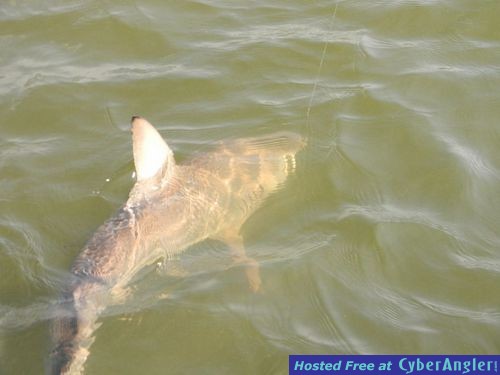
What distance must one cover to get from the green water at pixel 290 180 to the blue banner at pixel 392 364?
7 cm

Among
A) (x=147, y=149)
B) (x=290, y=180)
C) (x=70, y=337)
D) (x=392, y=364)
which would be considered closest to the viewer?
(x=70, y=337)

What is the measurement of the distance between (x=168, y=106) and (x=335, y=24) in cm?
227

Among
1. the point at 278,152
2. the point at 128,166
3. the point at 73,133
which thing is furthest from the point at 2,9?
the point at 278,152

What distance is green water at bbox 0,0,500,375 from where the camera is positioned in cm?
443

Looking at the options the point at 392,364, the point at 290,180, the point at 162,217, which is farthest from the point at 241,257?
the point at 392,364

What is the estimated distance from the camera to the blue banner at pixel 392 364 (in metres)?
4.18

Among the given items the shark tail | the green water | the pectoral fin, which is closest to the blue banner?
the green water

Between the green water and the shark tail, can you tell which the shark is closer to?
the shark tail

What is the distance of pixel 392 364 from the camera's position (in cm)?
422

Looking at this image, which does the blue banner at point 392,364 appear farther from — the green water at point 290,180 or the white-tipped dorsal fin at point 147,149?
the white-tipped dorsal fin at point 147,149

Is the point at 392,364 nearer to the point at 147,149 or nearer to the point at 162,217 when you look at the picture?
the point at 162,217

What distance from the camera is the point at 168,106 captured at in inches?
264

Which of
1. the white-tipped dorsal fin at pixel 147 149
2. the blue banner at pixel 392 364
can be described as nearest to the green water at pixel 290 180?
the blue banner at pixel 392 364

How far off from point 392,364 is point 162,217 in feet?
6.16
